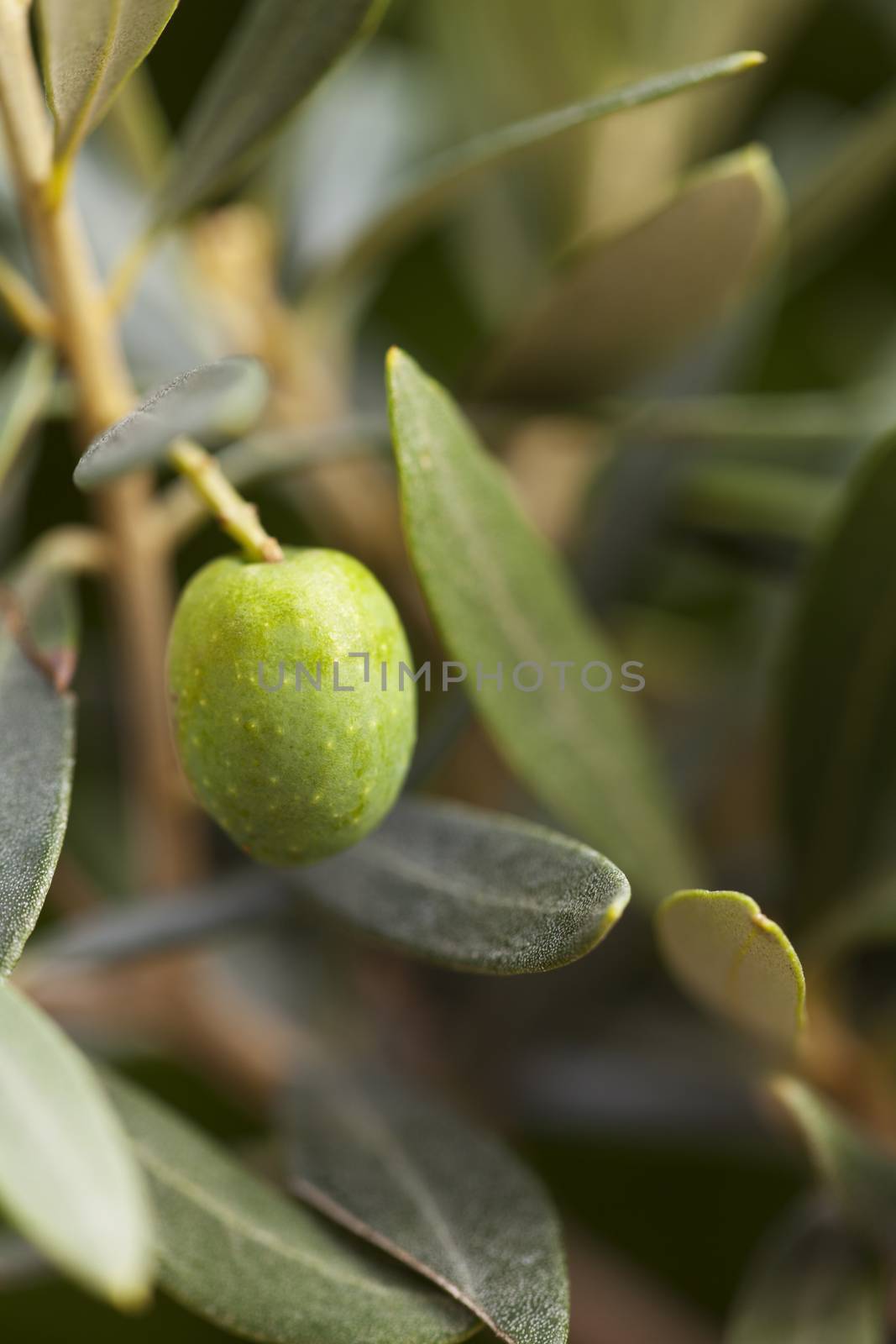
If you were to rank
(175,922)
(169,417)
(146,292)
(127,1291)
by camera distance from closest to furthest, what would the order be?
(127,1291), (169,417), (175,922), (146,292)

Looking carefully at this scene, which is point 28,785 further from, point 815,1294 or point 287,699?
point 815,1294

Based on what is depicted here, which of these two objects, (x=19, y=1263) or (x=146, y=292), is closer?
(x=19, y=1263)

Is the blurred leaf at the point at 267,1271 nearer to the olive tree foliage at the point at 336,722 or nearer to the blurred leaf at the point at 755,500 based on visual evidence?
the olive tree foliage at the point at 336,722

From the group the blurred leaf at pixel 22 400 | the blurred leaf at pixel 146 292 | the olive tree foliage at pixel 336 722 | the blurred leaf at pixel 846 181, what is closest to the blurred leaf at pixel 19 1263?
the olive tree foliage at pixel 336 722

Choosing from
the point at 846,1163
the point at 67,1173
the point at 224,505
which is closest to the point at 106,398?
the point at 224,505

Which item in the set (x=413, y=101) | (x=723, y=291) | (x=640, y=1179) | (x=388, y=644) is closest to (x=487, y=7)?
(x=413, y=101)
